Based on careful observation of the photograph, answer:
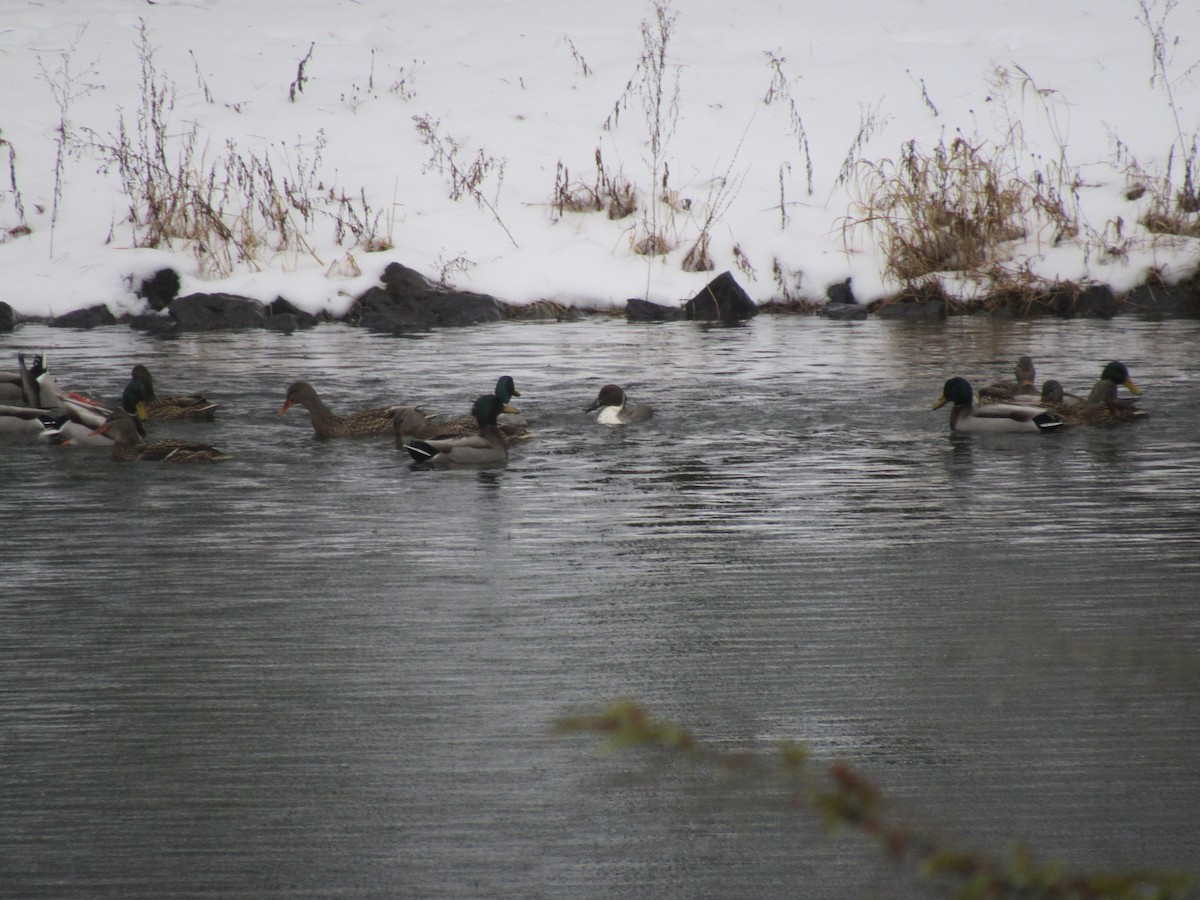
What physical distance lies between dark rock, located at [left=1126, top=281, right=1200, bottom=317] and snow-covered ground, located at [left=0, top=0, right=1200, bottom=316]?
0.28 m

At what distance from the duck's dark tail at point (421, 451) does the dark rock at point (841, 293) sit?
10.9m

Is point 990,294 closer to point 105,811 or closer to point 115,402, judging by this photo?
point 115,402

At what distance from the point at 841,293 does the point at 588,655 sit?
49.7 ft

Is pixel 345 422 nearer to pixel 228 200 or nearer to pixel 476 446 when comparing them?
pixel 476 446

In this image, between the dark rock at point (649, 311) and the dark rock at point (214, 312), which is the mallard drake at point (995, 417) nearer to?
the dark rock at point (649, 311)

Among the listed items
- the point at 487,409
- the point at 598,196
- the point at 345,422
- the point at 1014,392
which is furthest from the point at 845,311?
the point at 487,409

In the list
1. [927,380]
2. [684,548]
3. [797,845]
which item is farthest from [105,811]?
[927,380]

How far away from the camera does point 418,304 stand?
792 inches

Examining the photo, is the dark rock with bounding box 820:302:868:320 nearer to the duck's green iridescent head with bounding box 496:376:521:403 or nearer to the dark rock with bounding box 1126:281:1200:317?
the dark rock with bounding box 1126:281:1200:317

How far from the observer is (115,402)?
12883 millimetres

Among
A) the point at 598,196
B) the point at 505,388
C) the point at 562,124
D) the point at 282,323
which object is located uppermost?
the point at 562,124

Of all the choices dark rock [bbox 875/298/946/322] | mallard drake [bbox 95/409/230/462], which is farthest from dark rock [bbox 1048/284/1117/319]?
mallard drake [bbox 95/409/230/462]

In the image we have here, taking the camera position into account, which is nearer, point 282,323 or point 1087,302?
point 282,323

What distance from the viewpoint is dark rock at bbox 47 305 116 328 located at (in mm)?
19438
